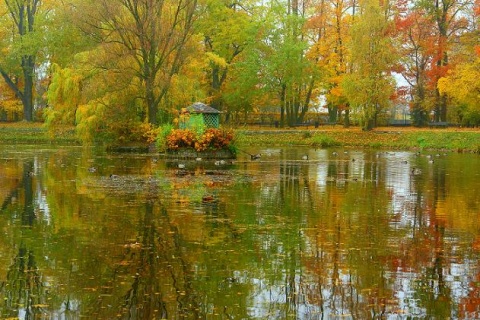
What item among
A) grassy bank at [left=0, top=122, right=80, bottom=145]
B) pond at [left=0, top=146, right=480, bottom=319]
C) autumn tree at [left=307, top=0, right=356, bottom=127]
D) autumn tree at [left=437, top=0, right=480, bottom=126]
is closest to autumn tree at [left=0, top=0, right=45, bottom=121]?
grassy bank at [left=0, top=122, right=80, bottom=145]

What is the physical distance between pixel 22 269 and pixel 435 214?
8099 mm

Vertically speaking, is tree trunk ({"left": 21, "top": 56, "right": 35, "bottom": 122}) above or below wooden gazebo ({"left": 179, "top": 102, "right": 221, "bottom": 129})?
above

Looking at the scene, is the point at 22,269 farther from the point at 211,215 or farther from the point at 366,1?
the point at 366,1

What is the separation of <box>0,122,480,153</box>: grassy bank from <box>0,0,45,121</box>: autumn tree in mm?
4959

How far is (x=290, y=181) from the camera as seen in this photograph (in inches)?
762

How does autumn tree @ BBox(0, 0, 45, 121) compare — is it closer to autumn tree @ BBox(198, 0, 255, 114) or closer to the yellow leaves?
autumn tree @ BBox(198, 0, 255, 114)

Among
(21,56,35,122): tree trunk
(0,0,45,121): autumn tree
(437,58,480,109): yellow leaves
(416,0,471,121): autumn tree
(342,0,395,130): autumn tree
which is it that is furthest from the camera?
(21,56,35,122): tree trunk

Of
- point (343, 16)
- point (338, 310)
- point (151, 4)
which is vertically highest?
point (343, 16)

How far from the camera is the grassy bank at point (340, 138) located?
4488 cm

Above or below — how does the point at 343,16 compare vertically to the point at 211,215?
above

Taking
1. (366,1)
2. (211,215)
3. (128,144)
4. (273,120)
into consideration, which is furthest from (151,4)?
(273,120)

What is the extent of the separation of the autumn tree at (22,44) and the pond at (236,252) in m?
41.2

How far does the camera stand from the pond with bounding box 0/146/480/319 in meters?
6.41

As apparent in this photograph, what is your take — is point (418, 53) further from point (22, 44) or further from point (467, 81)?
point (22, 44)
